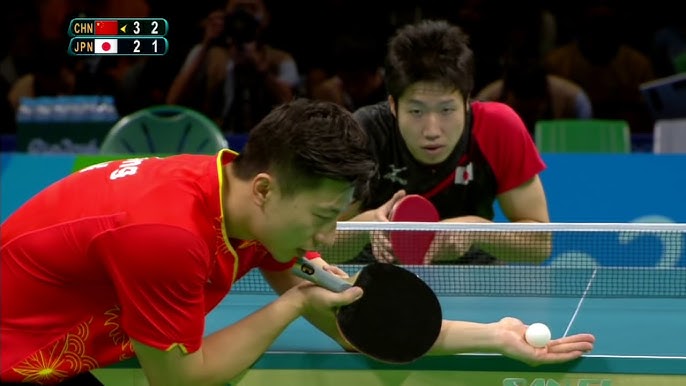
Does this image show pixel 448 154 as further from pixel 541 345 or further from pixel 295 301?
pixel 295 301

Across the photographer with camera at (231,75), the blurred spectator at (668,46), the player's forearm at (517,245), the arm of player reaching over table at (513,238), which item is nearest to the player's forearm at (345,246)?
the arm of player reaching over table at (513,238)

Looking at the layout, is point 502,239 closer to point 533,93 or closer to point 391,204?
point 391,204

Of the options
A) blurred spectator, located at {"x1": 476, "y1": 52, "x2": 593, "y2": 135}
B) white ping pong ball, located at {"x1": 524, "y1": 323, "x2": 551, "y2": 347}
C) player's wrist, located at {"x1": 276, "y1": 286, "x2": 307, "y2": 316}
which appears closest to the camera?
player's wrist, located at {"x1": 276, "y1": 286, "x2": 307, "y2": 316}

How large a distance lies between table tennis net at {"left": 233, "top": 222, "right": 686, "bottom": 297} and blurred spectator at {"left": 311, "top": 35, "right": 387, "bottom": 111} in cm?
295

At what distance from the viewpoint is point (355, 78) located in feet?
23.2

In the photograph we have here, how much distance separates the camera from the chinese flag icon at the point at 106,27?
12.0 feet

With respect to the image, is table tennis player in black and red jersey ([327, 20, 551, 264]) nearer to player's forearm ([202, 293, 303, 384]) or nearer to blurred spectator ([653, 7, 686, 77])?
player's forearm ([202, 293, 303, 384])

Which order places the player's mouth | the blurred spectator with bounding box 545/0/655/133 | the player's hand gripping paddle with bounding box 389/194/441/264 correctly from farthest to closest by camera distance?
1. the blurred spectator with bounding box 545/0/655/133
2. the player's mouth
3. the player's hand gripping paddle with bounding box 389/194/441/264

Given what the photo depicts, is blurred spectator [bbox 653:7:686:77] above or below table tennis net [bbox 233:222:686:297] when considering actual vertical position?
above

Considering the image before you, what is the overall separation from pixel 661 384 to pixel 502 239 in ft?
3.33

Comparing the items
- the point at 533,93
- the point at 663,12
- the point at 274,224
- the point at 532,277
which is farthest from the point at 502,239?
the point at 663,12

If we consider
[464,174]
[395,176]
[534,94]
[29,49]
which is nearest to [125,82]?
[29,49]

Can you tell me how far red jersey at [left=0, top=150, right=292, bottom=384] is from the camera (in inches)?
101
